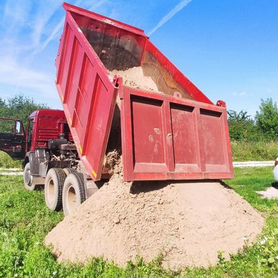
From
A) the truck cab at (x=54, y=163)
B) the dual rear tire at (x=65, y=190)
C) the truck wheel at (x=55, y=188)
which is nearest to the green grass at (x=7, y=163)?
the truck cab at (x=54, y=163)

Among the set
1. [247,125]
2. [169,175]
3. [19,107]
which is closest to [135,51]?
[169,175]

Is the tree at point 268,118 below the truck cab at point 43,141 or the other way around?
the other way around

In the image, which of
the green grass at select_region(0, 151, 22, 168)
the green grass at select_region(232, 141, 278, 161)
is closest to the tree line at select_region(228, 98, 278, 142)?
the green grass at select_region(232, 141, 278, 161)

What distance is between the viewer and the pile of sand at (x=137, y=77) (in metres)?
7.36

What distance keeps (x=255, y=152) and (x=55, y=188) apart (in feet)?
73.0

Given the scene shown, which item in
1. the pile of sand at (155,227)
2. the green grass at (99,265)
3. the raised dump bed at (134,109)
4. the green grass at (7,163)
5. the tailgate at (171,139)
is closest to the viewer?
the green grass at (99,265)

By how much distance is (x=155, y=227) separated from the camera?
4.87m

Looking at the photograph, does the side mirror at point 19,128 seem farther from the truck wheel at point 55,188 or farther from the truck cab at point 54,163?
the truck wheel at point 55,188

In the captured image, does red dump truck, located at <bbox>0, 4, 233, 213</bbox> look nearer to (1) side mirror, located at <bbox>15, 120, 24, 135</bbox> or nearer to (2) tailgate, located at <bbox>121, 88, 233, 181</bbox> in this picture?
(2) tailgate, located at <bbox>121, 88, 233, 181</bbox>

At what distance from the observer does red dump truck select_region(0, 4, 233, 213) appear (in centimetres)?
558

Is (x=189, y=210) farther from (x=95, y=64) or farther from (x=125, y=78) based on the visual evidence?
(x=125, y=78)

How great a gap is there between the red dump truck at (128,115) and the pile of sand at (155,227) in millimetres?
339

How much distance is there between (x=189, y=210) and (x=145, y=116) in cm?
157

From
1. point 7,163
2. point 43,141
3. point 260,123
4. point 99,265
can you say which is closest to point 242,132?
point 260,123
